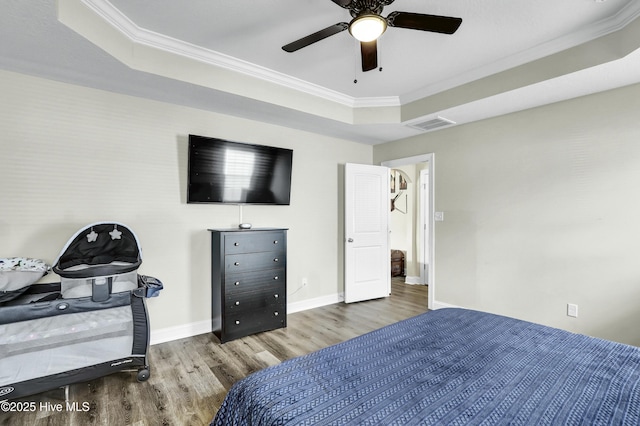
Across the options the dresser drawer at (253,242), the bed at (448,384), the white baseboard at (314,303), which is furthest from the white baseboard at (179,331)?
the bed at (448,384)

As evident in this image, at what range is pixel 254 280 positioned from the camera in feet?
11.1

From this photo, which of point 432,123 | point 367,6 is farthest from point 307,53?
point 432,123

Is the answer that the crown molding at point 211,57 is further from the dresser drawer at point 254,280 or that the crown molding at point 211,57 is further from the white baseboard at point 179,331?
the white baseboard at point 179,331

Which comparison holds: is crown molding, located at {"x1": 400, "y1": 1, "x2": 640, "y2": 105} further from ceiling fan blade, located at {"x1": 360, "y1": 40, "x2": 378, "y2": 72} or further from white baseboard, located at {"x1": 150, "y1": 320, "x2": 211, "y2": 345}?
white baseboard, located at {"x1": 150, "y1": 320, "x2": 211, "y2": 345}

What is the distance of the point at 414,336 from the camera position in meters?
1.65

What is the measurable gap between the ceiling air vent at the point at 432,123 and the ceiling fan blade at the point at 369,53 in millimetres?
1729

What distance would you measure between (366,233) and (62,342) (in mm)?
3628

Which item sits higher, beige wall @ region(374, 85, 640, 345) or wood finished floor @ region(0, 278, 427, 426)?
beige wall @ region(374, 85, 640, 345)

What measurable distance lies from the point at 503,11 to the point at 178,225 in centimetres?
347

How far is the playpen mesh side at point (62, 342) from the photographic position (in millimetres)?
1948

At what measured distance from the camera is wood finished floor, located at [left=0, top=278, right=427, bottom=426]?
1.98 meters

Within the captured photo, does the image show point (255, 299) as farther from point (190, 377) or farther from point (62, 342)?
point (62, 342)

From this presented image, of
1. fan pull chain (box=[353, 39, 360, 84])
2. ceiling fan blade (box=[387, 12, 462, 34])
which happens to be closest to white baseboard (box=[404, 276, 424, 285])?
fan pull chain (box=[353, 39, 360, 84])

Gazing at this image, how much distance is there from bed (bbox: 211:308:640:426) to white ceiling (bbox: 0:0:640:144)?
2265 mm
